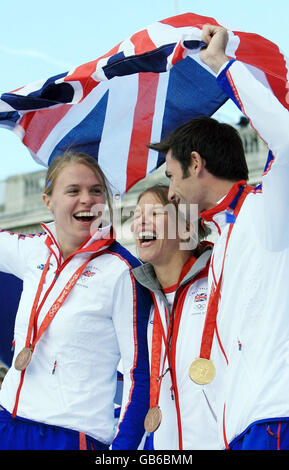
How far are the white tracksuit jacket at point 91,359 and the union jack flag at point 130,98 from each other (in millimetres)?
1027

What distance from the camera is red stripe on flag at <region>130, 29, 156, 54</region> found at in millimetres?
3957

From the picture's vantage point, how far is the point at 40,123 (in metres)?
4.65

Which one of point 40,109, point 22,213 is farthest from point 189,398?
point 22,213

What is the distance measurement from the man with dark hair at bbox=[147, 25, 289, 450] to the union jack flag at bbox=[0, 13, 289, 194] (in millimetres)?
733

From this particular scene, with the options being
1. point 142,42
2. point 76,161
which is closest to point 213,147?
point 142,42

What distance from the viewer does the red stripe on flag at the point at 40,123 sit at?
4621mm

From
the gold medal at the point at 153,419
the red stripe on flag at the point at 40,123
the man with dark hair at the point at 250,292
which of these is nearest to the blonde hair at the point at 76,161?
the red stripe on flag at the point at 40,123

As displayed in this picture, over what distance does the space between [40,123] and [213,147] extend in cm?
154

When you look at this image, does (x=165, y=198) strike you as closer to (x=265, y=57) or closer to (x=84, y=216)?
(x=84, y=216)

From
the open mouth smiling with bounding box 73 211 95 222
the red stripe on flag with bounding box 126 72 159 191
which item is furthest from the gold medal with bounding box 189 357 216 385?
the red stripe on flag with bounding box 126 72 159 191

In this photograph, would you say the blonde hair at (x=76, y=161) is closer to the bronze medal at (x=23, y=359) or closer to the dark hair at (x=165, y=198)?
the dark hair at (x=165, y=198)

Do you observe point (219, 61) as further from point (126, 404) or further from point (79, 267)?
point (126, 404)

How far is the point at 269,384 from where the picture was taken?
2670 millimetres
